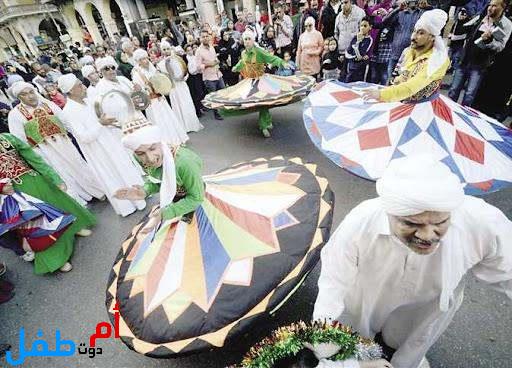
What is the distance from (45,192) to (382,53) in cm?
573

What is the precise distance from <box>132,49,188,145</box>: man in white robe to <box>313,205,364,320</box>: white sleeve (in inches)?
155

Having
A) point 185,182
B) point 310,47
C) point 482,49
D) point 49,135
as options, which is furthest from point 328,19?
point 185,182

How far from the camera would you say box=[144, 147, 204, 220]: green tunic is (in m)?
1.89

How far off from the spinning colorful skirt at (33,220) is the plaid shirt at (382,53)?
5.58 meters

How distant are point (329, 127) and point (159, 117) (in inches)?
129

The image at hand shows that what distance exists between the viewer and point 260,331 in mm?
2207

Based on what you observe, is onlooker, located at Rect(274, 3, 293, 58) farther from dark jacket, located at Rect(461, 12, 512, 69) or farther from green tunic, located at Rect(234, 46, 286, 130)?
dark jacket, located at Rect(461, 12, 512, 69)

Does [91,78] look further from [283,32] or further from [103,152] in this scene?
[283,32]

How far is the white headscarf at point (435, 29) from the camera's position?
214cm

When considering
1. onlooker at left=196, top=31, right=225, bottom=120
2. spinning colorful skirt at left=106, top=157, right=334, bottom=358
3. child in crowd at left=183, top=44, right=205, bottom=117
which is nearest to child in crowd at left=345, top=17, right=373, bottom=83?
onlooker at left=196, top=31, right=225, bottom=120

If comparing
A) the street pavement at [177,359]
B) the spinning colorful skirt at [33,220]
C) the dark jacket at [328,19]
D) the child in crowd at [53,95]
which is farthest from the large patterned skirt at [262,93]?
the spinning colorful skirt at [33,220]

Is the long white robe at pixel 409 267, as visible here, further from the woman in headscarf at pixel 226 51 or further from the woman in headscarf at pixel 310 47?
the woman in headscarf at pixel 226 51

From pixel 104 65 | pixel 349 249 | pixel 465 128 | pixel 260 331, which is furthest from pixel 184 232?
pixel 104 65

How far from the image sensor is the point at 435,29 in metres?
2.20
